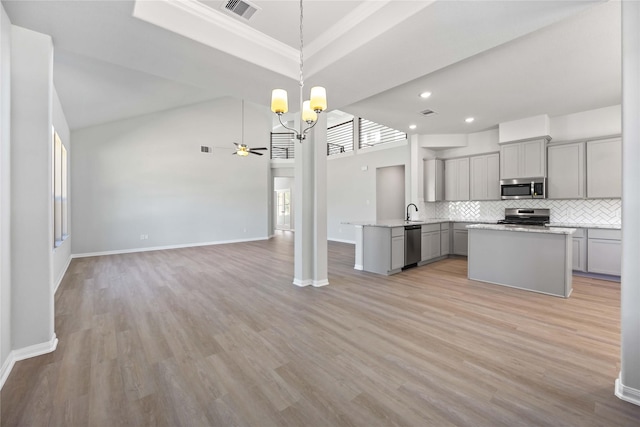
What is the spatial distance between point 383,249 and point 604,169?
13.3 feet

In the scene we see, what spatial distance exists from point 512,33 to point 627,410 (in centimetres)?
284

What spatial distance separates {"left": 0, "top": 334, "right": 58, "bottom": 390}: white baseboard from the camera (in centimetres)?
193

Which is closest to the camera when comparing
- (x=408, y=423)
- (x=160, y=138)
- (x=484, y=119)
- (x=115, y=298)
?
(x=408, y=423)

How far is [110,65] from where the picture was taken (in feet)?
11.9

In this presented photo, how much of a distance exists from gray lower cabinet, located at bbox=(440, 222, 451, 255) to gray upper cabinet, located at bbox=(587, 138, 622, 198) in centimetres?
246

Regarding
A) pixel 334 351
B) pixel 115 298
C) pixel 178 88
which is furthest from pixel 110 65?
pixel 334 351

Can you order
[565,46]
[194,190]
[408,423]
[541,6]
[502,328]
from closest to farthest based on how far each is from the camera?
1. [408,423]
2. [541,6]
3. [502,328]
4. [565,46]
5. [194,190]

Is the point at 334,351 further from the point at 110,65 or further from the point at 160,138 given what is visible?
the point at 160,138

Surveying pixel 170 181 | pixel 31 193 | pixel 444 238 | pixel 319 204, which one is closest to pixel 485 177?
pixel 444 238

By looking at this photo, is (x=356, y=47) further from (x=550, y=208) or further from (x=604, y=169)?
(x=550, y=208)

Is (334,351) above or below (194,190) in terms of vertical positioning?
below

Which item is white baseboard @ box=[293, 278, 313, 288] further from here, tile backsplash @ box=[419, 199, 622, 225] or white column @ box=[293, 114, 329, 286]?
tile backsplash @ box=[419, 199, 622, 225]

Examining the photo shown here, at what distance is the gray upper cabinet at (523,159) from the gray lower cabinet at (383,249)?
109 inches

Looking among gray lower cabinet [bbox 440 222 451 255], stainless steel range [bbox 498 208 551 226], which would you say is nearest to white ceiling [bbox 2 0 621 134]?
stainless steel range [bbox 498 208 551 226]
